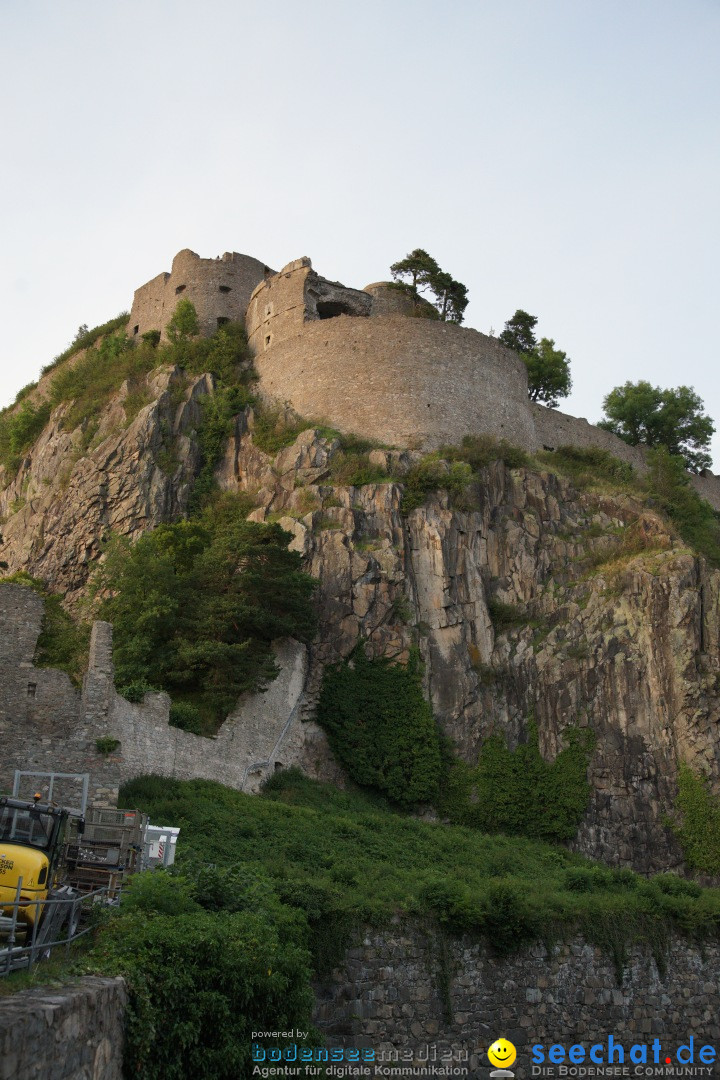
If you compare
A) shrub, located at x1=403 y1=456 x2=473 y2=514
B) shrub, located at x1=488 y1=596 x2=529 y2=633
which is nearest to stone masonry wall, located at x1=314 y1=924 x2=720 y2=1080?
shrub, located at x1=488 y1=596 x2=529 y2=633

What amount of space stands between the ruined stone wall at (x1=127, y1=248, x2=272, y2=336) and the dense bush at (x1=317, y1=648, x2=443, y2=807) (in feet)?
70.7

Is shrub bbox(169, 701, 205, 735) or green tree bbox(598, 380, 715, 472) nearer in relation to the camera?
shrub bbox(169, 701, 205, 735)

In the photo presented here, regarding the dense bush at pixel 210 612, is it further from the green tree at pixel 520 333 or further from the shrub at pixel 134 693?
the green tree at pixel 520 333

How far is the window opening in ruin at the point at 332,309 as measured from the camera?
4394 cm

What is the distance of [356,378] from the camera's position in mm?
39531

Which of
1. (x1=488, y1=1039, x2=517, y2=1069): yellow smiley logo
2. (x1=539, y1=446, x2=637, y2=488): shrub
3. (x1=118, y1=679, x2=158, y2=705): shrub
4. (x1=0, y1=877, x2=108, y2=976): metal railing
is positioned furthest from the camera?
(x1=539, y1=446, x2=637, y2=488): shrub

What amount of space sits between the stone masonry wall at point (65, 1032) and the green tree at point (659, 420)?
46220mm

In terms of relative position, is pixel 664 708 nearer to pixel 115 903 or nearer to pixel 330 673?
pixel 330 673

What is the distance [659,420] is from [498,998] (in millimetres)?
39244

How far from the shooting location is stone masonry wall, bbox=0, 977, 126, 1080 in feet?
22.4

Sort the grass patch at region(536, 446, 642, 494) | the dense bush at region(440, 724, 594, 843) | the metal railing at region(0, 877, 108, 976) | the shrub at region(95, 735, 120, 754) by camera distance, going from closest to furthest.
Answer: the metal railing at region(0, 877, 108, 976) < the shrub at region(95, 735, 120, 754) < the dense bush at region(440, 724, 594, 843) < the grass patch at region(536, 446, 642, 494)

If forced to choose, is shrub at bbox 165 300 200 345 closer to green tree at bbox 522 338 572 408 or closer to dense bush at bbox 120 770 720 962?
green tree at bbox 522 338 572 408

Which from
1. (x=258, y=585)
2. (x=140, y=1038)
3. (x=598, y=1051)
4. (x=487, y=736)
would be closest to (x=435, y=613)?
(x=487, y=736)

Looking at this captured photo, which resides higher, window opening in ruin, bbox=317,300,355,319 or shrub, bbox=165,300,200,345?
window opening in ruin, bbox=317,300,355,319
